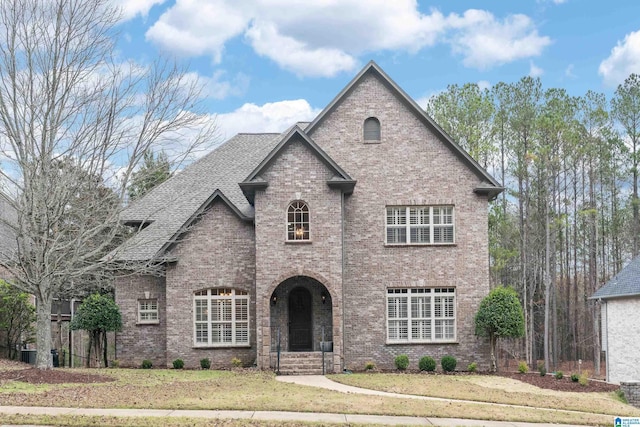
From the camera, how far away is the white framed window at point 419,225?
23.8 m

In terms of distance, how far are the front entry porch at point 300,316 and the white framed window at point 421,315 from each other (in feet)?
6.73

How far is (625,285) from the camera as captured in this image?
25297 mm

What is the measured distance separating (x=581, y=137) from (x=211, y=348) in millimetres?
22969

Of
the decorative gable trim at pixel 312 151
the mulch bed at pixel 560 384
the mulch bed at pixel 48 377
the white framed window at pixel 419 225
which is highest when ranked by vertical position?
the decorative gable trim at pixel 312 151

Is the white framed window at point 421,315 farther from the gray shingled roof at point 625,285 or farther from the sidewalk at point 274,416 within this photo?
the sidewalk at point 274,416

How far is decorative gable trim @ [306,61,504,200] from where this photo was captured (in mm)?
23594

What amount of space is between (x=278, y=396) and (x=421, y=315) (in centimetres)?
999

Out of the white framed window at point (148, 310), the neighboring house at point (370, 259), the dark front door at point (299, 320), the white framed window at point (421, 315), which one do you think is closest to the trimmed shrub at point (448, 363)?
the neighboring house at point (370, 259)

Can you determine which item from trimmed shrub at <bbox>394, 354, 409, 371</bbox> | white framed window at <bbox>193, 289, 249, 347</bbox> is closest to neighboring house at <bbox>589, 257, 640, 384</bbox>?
trimmed shrub at <bbox>394, 354, 409, 371</bbox>

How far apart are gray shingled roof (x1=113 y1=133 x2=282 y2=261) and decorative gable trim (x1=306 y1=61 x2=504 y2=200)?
13.8 feet

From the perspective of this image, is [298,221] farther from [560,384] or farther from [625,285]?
[625,285]

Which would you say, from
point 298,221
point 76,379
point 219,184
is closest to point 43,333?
point 76,379

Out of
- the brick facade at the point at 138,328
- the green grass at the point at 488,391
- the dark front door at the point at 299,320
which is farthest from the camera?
the brick facade at the point at 138,328

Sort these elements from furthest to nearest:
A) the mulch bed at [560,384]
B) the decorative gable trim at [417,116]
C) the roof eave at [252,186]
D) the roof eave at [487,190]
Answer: the decorative gable trim at [417,116] < the roof eave at [487,190] < the roof eave at [252,186] < the mulch bed at [560,384]
